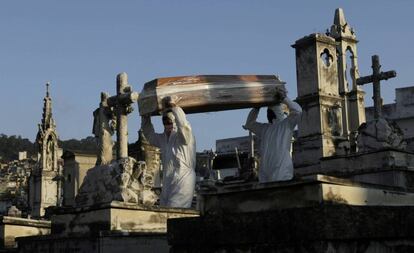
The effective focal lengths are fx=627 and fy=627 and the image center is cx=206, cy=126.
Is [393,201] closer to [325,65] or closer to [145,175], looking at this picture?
[145,175]

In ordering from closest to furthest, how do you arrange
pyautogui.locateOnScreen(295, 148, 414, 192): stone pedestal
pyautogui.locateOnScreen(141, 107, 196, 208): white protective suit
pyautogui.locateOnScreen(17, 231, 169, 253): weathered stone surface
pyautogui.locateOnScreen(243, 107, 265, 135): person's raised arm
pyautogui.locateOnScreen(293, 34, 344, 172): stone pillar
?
pyautogui.locateOnScreen(17, 231, 169, 253): weathered stone surface, pyautogui.locateOnScreen(141, 107, 196, 208): white protective suit, pyautogui.locateOnScreen(243, 107, 265, 135): person's raised arm, pyautogui.locateOnScreen(295, 148, 414, 192): stone pedestal, pyautogui.locateOnScreen(293, 34, 344, 172): stone pillar

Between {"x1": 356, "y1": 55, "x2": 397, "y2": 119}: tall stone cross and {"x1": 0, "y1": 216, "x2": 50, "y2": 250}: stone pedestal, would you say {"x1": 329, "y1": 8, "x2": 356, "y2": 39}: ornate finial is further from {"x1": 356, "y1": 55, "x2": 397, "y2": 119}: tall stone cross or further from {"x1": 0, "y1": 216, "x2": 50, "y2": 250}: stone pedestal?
{"x1": 0, "y1": 216, "x2": 50, "y2": 250}: stone pedestal

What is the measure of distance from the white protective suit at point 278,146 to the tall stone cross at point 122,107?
256 cm

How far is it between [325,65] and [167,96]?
906 cm

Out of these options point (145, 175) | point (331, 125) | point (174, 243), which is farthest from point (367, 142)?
point (174, 243)

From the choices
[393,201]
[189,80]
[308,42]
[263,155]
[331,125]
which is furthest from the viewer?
[308,42]

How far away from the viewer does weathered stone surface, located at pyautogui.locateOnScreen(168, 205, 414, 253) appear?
5.18 m

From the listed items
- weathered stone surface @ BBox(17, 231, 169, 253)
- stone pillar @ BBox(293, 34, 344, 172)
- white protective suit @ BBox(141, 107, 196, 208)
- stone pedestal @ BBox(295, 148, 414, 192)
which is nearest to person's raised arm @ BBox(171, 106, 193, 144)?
white protective suit @ BBox(141, 107, 196, 208)

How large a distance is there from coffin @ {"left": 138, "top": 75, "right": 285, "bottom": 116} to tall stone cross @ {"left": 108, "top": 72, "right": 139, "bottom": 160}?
1.17 ft

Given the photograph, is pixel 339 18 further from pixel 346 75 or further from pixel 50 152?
pixel 50 152

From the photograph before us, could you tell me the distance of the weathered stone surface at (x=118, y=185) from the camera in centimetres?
1032

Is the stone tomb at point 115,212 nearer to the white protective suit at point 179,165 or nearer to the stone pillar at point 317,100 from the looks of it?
the white protective suit at point 179,165

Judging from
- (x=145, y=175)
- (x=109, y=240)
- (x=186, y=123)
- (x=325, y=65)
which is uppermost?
(x=325, y=65)

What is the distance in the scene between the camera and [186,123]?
1083cm
